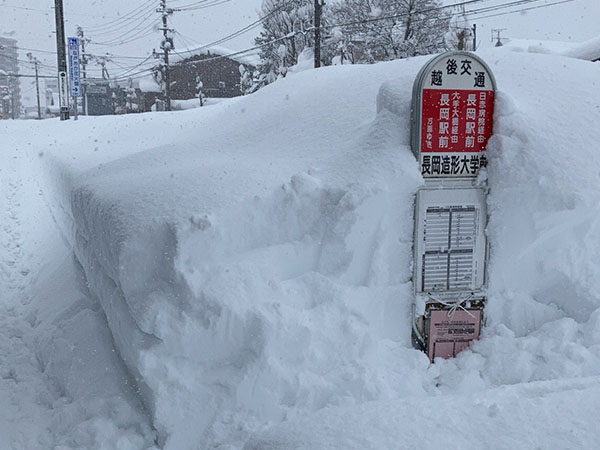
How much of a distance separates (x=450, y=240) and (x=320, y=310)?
1.20m

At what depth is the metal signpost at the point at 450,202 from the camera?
3.96 m

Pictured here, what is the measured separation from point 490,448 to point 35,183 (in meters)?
12.7

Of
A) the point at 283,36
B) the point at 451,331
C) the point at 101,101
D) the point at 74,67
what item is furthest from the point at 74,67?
the point at 101,101

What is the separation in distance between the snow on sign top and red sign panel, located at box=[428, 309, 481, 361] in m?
1.08

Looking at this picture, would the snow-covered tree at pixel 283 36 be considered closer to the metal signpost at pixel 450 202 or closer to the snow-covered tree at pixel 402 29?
the snow-covered tree at pixel 402 29

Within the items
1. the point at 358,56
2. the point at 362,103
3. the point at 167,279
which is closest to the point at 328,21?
the point at 358,56

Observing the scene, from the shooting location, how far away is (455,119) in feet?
13.2

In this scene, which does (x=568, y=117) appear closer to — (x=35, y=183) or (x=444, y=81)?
(x=444, y=81)

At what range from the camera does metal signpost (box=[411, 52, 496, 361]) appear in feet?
13.0

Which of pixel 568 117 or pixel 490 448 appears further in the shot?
pixel 568 117

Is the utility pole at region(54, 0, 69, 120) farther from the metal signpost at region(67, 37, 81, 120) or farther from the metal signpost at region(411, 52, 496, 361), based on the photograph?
the metal signpost at region(411, 52, 496, 361)

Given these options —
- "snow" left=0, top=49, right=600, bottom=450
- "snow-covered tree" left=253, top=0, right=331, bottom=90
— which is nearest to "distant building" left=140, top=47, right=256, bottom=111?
"snow-covered tree" left=253, top=0, right=331, bottom=90

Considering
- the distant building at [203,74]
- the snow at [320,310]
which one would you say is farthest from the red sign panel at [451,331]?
the distant building at [203,74]

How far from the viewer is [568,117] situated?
4.60 meters
